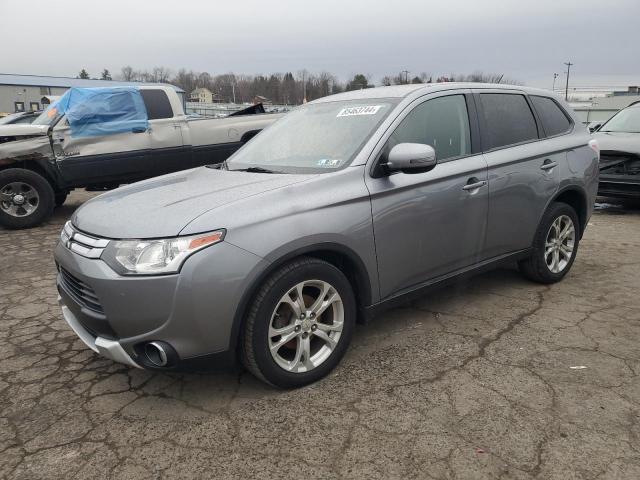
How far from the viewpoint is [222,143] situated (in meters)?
8.62

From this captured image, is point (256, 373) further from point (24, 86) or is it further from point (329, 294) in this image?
point (24, 86)

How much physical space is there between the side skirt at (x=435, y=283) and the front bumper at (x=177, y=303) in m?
0.94

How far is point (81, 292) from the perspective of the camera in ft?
9.27

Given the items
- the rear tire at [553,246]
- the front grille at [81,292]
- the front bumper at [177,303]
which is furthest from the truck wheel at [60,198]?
the rear tire at [553,246]

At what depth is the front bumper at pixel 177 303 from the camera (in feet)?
8.27

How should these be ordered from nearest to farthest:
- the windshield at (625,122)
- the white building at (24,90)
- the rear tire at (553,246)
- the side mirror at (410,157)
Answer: the side mirror at (410,157) < the rear tire at (553,246) < the windshield at (625,122) < the white building at (24,90)

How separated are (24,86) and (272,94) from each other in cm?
3170

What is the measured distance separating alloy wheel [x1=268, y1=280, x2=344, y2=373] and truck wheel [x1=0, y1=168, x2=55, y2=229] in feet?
19.7

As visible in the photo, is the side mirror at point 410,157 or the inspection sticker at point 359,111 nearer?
the side mirror at point 410,157

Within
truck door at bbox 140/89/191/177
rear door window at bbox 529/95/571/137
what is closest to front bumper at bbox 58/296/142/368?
rear door window at bbox 529/95/571/137

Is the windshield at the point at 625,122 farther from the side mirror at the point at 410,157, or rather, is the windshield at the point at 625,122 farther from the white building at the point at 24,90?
the white building at the point at 24,90

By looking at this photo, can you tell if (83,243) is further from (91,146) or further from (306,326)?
(91,146)

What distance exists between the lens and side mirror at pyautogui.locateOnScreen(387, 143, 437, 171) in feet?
10.2

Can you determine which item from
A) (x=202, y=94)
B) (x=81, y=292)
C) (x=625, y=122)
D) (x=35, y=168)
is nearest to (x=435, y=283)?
(x=81, y=292)
